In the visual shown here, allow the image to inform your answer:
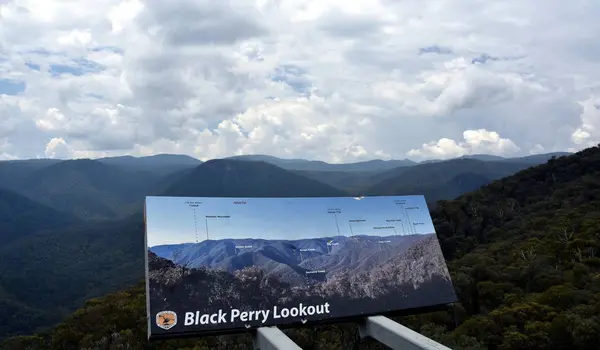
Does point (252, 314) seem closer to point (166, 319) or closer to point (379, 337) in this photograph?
point (166, 319)

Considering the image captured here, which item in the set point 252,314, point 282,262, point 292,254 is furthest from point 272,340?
point 292,254

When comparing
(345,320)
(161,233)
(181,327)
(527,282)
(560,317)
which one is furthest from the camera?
(527,282)

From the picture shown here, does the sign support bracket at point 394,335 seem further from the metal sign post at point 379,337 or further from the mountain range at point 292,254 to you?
the mountain range at point 292,254

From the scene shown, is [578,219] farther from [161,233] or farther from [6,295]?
[6,295]

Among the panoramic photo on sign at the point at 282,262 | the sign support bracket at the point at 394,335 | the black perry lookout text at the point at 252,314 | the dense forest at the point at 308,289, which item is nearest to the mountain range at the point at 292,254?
the panoramic photo on sign at the point at 282,262

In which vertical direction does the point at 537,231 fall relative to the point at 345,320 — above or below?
above

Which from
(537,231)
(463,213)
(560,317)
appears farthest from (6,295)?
(560,317)
